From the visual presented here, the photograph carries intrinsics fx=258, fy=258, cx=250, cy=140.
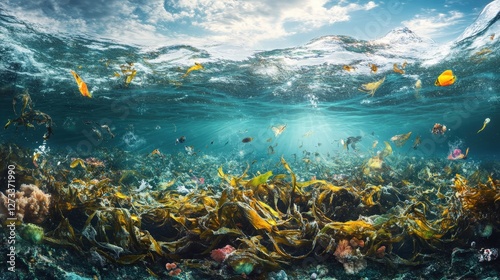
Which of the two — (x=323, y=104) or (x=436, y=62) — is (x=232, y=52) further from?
(x=323, y=104)

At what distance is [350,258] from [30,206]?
143 inches

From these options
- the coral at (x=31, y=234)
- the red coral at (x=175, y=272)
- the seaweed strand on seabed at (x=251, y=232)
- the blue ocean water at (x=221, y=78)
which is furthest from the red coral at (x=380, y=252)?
the blue ocean water at (x=221, y=78)

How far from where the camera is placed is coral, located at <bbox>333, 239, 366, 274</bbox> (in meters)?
2.65

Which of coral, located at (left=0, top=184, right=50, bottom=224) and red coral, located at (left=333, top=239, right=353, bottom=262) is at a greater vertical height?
coral, located at (left=0, top=184, right=50, bottom=224)

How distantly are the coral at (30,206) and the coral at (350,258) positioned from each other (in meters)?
3.33

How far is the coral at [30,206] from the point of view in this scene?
9.17 ft

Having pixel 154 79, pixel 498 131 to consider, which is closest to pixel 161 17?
pixel 154 79

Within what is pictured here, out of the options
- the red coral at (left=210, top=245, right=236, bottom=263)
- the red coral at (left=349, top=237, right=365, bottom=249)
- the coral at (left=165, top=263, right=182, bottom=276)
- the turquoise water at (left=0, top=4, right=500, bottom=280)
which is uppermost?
the turquoise water at (left=0, top=4, right=500, bottom=280)

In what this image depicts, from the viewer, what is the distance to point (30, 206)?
299cm

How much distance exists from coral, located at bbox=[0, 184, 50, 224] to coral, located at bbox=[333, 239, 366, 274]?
10.9 feet

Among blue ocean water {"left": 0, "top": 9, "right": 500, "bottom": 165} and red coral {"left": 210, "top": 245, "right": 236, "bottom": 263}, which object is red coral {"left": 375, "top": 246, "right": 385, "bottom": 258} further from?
blue ocean water {"left": 0, "top": 9, "right": 500, "bottom": 165}

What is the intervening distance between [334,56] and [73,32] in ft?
42.0

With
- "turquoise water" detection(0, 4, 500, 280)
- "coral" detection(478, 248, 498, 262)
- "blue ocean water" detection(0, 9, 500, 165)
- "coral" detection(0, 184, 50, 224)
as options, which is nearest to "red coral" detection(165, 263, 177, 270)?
"coral" detection(0, 184, 50, 224)

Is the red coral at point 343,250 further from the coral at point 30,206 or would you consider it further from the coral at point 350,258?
the coral at point 30,206
